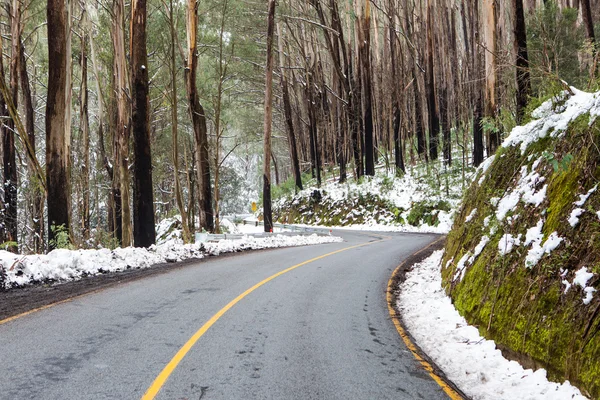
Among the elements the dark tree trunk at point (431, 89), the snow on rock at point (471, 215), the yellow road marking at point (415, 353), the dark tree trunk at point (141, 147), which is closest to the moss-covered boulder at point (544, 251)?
the snow on rock at point (471, 215)

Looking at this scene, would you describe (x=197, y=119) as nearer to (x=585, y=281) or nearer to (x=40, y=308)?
(x=40, y=308)

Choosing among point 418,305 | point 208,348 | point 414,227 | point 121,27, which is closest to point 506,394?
point 208,348

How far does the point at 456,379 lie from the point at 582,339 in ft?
4.27

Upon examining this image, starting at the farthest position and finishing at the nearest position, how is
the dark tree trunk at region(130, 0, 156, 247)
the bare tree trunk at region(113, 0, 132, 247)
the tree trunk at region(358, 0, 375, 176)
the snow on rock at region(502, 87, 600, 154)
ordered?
the tree trunk at region(358, 0, 375, 176) < the bare tree trunk at region(113, 0, 132, 247) < the dark tree trunk at region(130, 0, 156, 247) < the snow on rock at region(502, 87, 600, 154)

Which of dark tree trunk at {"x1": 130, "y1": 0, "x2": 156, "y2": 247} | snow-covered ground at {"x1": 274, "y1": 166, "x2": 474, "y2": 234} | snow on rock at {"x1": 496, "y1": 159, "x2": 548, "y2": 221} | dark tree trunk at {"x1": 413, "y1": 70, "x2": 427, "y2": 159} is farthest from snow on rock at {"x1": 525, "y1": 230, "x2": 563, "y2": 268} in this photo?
dark tree trunk at {"x1": 413, "y1": 70, "x2": 427, "y2": 159}

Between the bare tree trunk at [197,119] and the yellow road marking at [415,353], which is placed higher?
the bare tree trunk at [197,119]

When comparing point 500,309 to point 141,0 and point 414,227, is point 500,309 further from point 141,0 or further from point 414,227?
point 414,227

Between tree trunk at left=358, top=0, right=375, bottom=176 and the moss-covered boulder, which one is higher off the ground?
tree trunk at left=358, top=0, right=375, bottom=176

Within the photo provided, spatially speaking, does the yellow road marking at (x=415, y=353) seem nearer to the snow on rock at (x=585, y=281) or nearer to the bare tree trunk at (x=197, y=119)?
the snow on rock at (x=585, y=281)

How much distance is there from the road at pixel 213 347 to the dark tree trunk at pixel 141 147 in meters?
6.67

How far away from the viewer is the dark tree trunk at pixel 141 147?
1546 cm

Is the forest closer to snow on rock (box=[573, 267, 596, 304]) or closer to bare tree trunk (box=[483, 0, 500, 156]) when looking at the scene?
bare tree trunk (box=[483, 0, 500, 156])

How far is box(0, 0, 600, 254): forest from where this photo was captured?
13.1 m

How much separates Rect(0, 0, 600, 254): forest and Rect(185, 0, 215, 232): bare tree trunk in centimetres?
7
